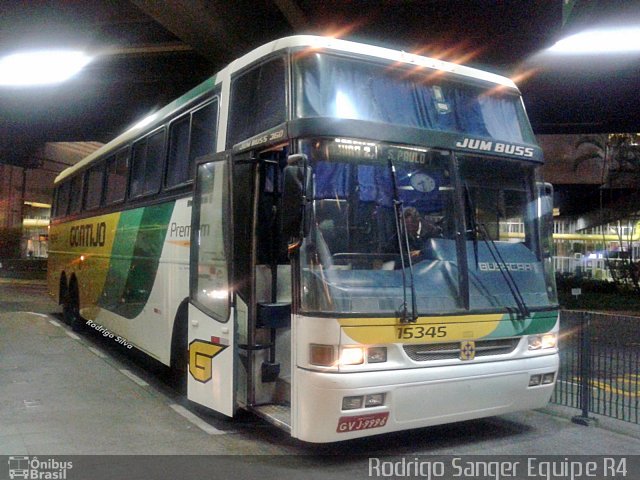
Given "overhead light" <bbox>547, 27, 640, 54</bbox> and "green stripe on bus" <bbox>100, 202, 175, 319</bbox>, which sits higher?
"overhead light" <bbox>547, 27, 640, 54</bbox>

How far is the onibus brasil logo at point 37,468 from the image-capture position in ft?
17.6

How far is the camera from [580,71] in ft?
58.2

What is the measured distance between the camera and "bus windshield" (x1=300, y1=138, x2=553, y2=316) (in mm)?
5441

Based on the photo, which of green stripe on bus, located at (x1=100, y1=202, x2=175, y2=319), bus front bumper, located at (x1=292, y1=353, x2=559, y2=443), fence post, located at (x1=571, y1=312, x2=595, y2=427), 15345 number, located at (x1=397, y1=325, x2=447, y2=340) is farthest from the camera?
green stripe on bus, located at (x1=100, y1=202, x2=175, y2=319)

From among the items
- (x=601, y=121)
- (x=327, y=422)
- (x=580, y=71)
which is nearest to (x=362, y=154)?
(x=327, y=422)

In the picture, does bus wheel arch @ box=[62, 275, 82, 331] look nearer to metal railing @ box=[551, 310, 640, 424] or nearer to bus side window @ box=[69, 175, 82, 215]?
bus side window @ box=[69, 175, 82, 215]

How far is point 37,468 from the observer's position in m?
5.53

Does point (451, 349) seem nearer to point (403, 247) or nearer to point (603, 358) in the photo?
point (403, 247)

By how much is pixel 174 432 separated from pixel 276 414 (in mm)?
1491

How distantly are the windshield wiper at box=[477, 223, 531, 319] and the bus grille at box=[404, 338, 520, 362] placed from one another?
1.01 feet

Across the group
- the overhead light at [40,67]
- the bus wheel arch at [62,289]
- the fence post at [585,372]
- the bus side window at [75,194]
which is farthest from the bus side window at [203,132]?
the overhead light at [40,67]

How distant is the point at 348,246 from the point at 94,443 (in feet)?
10.7

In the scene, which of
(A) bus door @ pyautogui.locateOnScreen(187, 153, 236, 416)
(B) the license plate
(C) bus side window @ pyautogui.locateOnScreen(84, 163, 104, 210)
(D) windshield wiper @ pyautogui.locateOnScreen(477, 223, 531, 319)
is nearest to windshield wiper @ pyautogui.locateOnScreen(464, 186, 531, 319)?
(D) windshield wiper @ pyautogui.locateOnScreen(477, 223, 531, 319)

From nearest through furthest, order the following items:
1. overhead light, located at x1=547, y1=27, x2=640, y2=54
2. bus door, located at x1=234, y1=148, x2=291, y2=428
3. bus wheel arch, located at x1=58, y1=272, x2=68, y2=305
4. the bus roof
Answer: the bus roof
bus door, located at x1=234, y1=148, x2=291, y2=428
overhead light, located at x1=547, y1=27, x2=640, y2=54
bus wheel arch, located at x1=58, y1=272, x2=68, y2=305
